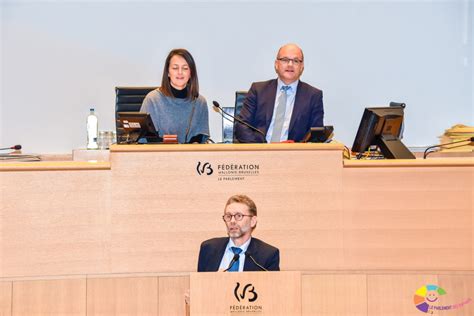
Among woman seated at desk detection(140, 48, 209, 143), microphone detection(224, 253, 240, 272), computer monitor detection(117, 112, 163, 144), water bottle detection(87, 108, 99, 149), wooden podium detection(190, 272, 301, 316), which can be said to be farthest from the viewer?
water bottle detection(87, 108, 99, 149)

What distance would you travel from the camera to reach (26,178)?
11.5ft

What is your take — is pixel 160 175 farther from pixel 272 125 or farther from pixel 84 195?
pixel 272 125

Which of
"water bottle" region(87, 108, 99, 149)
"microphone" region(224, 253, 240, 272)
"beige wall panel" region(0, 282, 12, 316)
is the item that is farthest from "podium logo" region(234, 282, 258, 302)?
"water bottle" region(87, 108, 99, 149)

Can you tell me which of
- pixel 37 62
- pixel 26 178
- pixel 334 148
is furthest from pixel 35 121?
pixel 334 148

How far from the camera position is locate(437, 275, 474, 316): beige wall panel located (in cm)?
358

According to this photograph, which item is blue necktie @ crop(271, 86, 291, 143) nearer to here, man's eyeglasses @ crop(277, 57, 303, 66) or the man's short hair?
man's eyeglasses @ crop(277, 57, 303, 66)

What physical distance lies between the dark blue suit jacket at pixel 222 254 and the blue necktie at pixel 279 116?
122 cm

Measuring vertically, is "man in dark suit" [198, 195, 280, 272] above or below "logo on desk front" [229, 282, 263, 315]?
above

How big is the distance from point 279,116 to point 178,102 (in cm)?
62

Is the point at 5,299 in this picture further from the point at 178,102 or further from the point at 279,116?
the point at 279,116

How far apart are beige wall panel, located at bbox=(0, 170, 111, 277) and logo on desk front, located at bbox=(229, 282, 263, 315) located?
0.65m

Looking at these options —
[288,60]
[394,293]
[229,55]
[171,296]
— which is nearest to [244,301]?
[171,296]

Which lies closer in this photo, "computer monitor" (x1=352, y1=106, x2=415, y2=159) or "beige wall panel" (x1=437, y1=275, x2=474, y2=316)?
"beige wall panel" (x1=437, y1=275, x2=474, y2=316)

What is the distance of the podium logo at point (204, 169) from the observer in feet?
11.7
